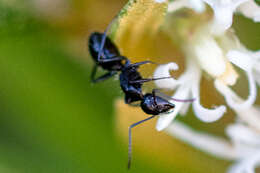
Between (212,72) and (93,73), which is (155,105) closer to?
(212,72)

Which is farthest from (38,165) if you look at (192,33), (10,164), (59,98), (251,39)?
(251,39)

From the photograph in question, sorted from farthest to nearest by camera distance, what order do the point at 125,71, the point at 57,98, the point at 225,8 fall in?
the point at 57,98, the point at 125,71, the point at 225,8

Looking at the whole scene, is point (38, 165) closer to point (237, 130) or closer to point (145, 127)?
point (145, 127)

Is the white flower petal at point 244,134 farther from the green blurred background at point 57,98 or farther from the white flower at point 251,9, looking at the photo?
the white flower at point 251,9

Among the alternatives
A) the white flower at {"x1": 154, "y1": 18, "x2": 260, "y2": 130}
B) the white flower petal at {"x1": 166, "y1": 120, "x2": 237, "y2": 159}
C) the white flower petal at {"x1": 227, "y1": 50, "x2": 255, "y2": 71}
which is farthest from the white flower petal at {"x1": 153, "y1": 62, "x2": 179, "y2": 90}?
the white flower petal at {"x1": 166, "y1": 120, "x2": 237, "y2": 159}

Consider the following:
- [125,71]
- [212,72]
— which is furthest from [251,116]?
[125,71]

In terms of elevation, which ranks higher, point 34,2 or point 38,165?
point 34,2

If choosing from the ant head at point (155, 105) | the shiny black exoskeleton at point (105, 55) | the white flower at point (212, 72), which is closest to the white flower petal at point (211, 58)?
the white flower at point (212, 72)

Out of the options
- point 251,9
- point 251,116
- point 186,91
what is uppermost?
point 251,9
